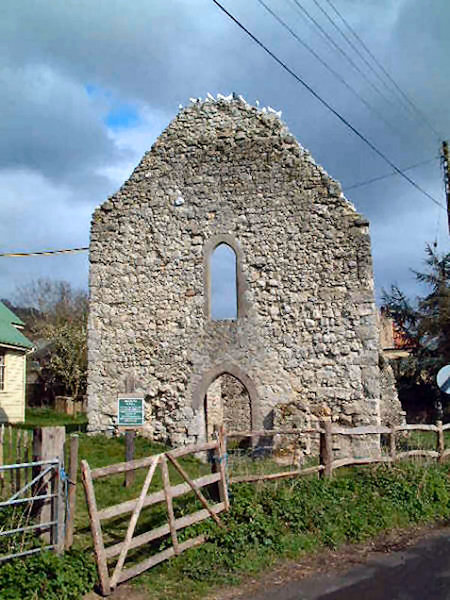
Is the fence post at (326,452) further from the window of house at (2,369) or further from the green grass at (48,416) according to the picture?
the green grass at (48,416)

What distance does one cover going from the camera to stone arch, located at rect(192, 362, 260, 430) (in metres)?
14.3

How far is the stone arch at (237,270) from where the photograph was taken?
48.2 feet

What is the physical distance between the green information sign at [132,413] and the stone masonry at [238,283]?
3.43 meters

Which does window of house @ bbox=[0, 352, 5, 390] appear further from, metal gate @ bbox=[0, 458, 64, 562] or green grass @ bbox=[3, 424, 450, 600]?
metal gate @ bbox=[0, 458, 64, 562]

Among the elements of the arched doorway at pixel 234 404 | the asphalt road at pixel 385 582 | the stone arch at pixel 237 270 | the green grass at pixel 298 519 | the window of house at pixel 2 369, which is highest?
the stone arch at pixel 237 270

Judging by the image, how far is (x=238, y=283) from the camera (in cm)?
1477

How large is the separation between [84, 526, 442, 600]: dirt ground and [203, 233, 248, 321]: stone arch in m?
6.80

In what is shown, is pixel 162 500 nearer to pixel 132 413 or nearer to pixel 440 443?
pixel 132 413

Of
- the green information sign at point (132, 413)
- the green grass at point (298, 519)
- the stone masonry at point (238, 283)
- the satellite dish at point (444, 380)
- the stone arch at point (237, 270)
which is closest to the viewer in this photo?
the green grass at point (298, 519)

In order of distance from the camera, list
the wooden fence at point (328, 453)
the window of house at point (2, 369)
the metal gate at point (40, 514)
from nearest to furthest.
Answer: the metal gate at point (40, 514), the wooden fence at point (328, 453), the window of house at point (2, 369)

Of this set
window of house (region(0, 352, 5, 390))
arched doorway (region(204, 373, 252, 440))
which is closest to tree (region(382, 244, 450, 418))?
arched doorway (region(204, 373, 252, 440))

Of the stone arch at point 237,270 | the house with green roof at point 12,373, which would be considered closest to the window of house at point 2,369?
the house with green roof at point 12,373

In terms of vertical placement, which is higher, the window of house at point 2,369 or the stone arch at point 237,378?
the window of house at point 2,369

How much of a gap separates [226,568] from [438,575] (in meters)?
2.51
